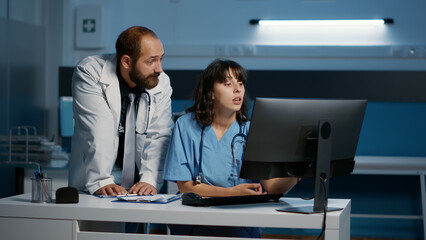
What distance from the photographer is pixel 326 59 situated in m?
4.45

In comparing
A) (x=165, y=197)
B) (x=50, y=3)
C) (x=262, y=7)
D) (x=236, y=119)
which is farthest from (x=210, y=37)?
(x=165, y=197)

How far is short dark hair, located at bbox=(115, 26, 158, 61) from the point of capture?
220 cm

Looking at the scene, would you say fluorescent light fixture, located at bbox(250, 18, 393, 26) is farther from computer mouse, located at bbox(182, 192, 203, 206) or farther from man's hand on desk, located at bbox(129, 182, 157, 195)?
computer mouse, located at bbox(182, 192, 203, 206)

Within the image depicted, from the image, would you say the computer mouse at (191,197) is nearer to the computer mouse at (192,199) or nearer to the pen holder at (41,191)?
the computer mouse at (192,199)

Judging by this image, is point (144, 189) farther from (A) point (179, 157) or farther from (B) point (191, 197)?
(B) point (191, 197)

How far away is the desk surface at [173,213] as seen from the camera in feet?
5.24

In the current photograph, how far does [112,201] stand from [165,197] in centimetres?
18

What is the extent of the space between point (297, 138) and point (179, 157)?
55cm

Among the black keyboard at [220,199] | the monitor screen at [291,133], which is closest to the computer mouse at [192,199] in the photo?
the black keyboard at [220,199]

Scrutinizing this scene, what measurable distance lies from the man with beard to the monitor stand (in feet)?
2.18

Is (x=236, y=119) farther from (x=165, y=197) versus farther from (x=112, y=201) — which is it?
(x=112, y=201)

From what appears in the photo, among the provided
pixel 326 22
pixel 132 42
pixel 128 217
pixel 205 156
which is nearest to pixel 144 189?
pixel 205 156

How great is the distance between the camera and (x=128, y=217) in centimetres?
166

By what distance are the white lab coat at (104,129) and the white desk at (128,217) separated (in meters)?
0.31
